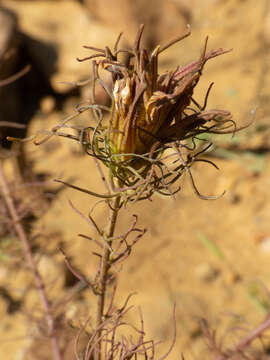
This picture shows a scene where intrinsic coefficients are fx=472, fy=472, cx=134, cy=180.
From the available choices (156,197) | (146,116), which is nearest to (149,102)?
(146,116)

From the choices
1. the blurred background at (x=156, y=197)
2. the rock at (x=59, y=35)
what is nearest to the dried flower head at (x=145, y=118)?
the blurred background at (x=156, y=197)

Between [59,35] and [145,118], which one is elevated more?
[59,35]

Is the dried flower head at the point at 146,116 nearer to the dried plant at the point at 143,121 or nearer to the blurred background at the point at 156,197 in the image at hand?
the dried plant at the point at 143,121

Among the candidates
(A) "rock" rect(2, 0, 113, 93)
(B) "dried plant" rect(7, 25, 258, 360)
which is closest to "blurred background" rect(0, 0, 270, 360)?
(A) "rock" rect(2, 0, 113, 93)

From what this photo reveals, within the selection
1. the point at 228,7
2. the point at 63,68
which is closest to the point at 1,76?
the point at 63,68

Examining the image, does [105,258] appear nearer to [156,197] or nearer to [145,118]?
[145,118]
